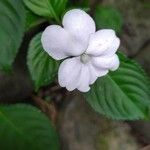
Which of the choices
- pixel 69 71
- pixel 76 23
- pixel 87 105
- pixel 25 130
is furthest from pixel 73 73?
pixel 87 105

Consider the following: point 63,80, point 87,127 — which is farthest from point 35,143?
point 63,80

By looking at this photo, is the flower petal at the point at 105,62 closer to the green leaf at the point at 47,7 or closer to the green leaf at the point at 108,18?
the green leaf at the point at 47,7

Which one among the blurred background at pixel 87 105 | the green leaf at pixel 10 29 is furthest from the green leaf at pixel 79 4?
the green leaf at pixel 10 29

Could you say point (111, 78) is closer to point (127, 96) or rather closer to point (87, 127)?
point (127, 96)

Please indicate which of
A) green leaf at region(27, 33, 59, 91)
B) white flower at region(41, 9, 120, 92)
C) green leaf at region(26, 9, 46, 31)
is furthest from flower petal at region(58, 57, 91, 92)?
green leaf at region(26, 9, 46, 31)

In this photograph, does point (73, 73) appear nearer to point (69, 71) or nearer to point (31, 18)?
point (69, 71)
